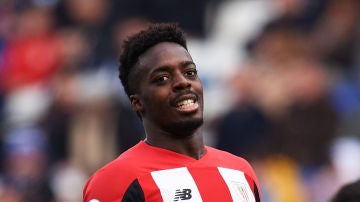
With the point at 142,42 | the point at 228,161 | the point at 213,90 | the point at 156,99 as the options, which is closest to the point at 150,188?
the point at 156,99

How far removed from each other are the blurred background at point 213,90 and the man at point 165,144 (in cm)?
408

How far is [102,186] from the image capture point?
450cm

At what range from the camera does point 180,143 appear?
15.5 ft

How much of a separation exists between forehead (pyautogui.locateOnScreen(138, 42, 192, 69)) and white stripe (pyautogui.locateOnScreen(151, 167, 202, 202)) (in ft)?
1.65

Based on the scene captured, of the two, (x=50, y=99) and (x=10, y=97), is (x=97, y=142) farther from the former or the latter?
(x=10, y=97)

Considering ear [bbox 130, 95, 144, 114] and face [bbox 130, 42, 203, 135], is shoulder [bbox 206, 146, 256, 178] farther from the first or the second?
ear [bbox 130, 95, 144, 114]

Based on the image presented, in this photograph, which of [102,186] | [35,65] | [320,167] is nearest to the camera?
[102,186]

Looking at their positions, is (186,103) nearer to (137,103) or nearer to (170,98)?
(170,98)

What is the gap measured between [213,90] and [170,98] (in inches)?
238

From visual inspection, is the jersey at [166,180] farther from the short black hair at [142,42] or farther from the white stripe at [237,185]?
the short black hair at [142,42]

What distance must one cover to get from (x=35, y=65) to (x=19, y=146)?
120cm

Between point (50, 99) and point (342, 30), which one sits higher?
point (342, 30)

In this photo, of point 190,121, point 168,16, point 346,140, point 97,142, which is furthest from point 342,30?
point 190,121

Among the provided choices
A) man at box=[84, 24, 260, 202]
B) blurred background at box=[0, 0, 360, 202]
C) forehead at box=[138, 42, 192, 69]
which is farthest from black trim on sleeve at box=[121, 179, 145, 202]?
blurred background at box=[0, 0, 360, 202]
